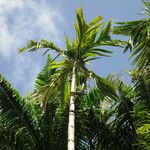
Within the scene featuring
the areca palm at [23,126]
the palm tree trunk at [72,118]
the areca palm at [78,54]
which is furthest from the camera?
the areca palm at [23,126]

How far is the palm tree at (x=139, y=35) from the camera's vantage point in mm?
12648

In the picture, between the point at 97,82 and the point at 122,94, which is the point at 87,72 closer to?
the point at 97,82

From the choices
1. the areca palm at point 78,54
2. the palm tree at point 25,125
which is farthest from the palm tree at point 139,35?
the palm tree at point 25,125

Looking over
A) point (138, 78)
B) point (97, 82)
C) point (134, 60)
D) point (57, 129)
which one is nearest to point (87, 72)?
point (97, 82)

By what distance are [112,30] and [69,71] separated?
1.59 meters

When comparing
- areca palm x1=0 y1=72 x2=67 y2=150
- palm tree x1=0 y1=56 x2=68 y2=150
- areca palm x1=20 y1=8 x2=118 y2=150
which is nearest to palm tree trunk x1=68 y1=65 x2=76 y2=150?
areca palm x1=20 y1=8 x2=118 y2=150

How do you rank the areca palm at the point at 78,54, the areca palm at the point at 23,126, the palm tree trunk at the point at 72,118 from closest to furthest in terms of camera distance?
the palm tree trunk at the point at 72,118 < the areca palm at the point at 78,54 < the areca palm at the point at 23,126

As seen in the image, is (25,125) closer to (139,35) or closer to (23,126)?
(23,126)

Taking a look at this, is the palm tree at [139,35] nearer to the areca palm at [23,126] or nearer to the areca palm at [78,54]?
the areca palm at [78,54]

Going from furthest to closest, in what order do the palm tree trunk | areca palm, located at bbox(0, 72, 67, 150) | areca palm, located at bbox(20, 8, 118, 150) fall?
areca palm, located at bbox(0, 72, 67, 150) < areca palm, located at bbox(20, 8, 118, 150) < the palm tree trunk

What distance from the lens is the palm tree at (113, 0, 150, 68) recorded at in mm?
12648

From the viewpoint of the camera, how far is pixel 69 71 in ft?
41.6


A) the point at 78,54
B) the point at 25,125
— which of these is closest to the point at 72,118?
the point at 78,54

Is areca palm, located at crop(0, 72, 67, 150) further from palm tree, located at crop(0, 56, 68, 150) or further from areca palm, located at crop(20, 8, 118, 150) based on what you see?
areca palm, located at crop(20, 8, 118, 150)
